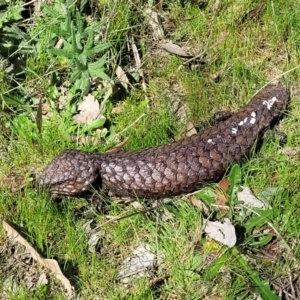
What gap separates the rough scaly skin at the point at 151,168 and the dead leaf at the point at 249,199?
17cm

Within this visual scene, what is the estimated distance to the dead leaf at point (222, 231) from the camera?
3.27m

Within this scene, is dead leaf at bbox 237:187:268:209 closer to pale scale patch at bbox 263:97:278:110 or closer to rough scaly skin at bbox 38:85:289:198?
rough scaly skin at bbox 38:85:289:198

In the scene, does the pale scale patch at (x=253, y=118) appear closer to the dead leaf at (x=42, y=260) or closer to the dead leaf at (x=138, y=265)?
the dead leaf at (x=138, y=265)

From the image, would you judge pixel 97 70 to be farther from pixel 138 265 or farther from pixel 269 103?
pixel 138 265

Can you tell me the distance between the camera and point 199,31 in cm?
434

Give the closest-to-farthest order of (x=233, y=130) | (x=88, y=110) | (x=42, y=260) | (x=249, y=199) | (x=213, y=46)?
(x=42, y=260)
(x=249, y=199)
(x=233, y=130)
(x=88, y=110)
(x=213, y=46)

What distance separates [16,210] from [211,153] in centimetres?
108

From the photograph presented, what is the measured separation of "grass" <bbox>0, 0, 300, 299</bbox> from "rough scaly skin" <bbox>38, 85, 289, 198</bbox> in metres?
0.09

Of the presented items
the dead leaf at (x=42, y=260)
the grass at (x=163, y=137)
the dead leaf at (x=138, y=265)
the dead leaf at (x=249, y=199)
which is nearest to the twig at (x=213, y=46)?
the grass at (x=163, y=137)

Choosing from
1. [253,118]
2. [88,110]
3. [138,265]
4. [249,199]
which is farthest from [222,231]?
[88,110]

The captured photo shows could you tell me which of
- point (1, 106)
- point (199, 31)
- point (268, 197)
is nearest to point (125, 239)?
point (268, 197)

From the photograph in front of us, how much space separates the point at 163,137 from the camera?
382cm

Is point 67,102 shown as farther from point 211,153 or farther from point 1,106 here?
point 211,153

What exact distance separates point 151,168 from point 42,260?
29.1 inches
